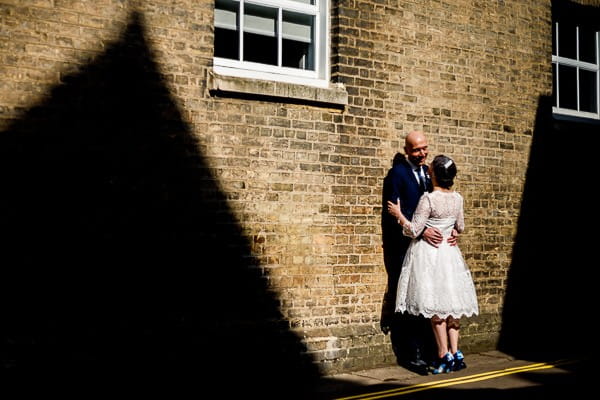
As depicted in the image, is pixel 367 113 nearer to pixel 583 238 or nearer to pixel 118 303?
pixel 118 303

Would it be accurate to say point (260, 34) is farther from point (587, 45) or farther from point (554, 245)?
point (587, 45)

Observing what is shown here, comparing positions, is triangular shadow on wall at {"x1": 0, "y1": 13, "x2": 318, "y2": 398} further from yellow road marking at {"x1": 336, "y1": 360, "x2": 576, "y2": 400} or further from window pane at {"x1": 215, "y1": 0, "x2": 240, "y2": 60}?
window pane at {"x1": 215, "y1": 0, "x2": 240, "y2": 60}

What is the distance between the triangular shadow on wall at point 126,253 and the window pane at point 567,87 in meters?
5.34

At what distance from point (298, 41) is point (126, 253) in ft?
9.37

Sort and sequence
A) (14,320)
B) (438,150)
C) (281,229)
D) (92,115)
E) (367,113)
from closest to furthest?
1. (14,320)
2. (92,115)
3. (281,229)
4. (367,113)
5. (438,150)

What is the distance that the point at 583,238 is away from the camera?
932cm

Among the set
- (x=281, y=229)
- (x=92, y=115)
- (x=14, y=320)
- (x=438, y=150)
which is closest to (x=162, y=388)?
(x=14, y=320)

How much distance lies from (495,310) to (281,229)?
3094 mm

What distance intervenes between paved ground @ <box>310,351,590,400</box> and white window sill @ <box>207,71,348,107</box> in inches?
107

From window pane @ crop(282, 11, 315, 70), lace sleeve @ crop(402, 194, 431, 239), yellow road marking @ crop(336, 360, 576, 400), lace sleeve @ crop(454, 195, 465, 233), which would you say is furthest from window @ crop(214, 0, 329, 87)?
yellow road marking @ crop(336, 360, 576, 400)

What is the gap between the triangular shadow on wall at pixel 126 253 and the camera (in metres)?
5.69

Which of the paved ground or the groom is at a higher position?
the groom

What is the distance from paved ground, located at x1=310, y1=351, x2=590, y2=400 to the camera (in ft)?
20.3

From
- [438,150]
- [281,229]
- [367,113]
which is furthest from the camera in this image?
[438,150]
